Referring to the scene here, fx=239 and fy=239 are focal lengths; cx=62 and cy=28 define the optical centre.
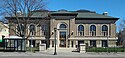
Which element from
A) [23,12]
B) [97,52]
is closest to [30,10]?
[23,12]

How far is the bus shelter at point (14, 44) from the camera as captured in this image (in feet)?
130

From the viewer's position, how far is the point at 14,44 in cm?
4019

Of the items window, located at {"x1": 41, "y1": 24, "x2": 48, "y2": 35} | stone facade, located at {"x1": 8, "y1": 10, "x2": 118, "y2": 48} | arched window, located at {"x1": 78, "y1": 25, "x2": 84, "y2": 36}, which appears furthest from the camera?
arched window, located at {"x1": 78, "y1": 25, "x2": 84, "y2": 36}

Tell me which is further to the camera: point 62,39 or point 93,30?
point 93,30

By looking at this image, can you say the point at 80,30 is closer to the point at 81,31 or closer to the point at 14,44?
the point at 81,31

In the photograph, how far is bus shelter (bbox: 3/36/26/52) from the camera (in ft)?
130

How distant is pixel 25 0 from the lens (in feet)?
150

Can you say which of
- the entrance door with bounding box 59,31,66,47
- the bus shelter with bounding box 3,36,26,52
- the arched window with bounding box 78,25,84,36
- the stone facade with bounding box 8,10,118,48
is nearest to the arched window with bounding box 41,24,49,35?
the stone facade with bounding box 8,10,118,48

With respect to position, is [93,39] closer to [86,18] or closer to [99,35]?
[99,35]

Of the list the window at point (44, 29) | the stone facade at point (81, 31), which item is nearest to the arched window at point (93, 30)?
the stone facade at point (81, 31)

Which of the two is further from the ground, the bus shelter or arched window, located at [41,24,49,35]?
arched window, located at [41,24,49,35]

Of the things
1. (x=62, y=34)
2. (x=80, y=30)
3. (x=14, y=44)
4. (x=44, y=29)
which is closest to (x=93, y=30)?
(x=80, y=30)

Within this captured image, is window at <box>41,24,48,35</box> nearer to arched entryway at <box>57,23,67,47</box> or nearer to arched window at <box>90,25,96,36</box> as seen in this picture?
arched entryway at <box>57,23,67,47</box>

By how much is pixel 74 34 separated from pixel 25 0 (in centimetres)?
2377
